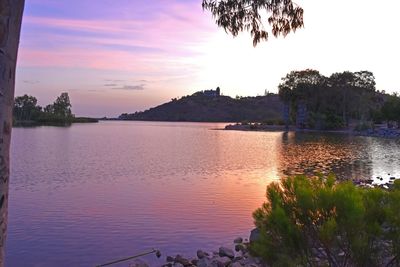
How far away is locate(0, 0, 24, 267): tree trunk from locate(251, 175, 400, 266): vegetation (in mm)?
3052

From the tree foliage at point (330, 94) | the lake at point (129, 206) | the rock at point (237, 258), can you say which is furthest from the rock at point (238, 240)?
the tree foliage at point (330, 94)

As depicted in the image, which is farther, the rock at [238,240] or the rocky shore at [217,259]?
the rock at [238,240]

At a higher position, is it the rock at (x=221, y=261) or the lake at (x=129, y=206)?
the rock at (x=221, y=261)

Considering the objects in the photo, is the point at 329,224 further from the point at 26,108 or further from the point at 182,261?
the point at 26,108

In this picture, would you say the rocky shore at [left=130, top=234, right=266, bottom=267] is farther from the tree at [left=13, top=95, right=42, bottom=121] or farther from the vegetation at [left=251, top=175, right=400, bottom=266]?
the tree at [left=13, top=95, right=42, bottom=121]

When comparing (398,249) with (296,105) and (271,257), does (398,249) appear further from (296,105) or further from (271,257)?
(296,105)

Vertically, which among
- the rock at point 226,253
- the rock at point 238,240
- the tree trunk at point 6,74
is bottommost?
the rock at point 238,240

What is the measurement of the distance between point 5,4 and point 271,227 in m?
3.81

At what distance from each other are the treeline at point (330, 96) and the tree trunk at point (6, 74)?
355 feet

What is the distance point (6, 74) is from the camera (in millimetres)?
4023

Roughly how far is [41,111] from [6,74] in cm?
19120

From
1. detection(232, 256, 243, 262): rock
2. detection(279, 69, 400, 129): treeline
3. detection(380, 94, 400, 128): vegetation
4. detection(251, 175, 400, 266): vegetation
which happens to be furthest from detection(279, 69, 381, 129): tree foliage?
detection(251, 175, 400, 266): vegetation

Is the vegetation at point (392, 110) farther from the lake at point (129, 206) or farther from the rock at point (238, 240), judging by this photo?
the rock at point (238, 240)

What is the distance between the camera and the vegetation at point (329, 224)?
539 cm
